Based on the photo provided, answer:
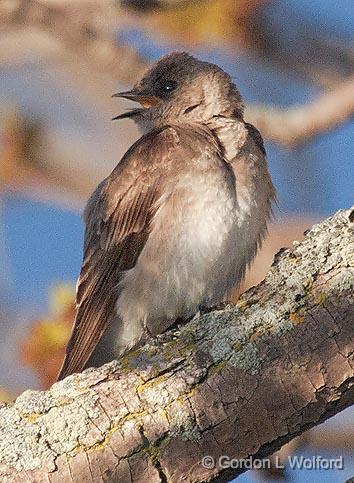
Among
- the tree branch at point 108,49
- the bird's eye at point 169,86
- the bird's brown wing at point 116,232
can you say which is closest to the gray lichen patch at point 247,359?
the bird's brown wing at point 116,232

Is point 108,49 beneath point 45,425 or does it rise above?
above

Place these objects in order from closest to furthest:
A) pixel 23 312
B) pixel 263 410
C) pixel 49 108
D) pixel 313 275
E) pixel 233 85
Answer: pixel 263 410 < pixel 313 275 < pixel 233 85 < pixel 23 312 < pixel 49 108

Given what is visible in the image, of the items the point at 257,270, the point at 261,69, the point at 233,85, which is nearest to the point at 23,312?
the point at 257,270

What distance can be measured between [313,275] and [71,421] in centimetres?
89

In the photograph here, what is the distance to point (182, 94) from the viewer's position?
17.6ft

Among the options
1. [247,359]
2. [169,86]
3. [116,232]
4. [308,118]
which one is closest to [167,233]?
[116,232]

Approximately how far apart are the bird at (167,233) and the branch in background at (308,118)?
28 cm

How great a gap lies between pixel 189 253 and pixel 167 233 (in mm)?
140

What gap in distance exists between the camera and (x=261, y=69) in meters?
6.48

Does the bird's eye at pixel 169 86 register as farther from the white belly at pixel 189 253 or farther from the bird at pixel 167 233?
the white belly at pixel 189 253

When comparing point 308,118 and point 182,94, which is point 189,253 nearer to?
point 308,118

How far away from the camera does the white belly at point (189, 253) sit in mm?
4430

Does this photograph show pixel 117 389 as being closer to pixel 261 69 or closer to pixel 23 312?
pixel 23 312

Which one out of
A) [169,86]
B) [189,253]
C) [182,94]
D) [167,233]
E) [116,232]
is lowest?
[189,253]
